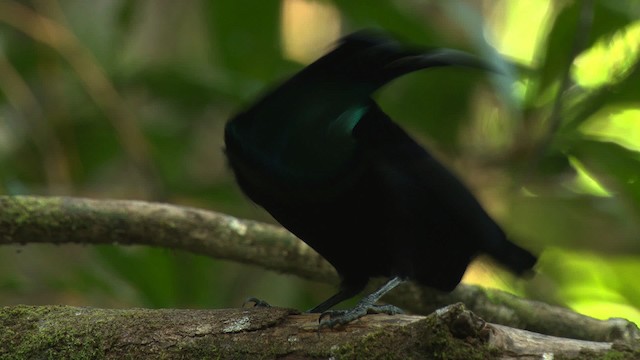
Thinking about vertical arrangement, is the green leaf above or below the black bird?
above

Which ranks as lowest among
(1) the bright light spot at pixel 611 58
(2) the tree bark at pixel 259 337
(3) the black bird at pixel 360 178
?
(2) the tree bark at pixel 259 337

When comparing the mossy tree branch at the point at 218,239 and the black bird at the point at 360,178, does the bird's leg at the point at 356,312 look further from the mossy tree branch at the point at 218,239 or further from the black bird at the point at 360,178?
the mossy tree branch at the point at 218,239

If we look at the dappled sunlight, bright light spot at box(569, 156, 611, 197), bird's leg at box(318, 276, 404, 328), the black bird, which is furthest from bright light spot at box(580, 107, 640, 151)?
bird's leg at box(318, 276, 404, 328)

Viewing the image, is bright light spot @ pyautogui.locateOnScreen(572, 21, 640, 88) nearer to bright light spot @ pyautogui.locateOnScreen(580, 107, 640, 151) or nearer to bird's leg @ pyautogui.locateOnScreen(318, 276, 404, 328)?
bright light spot @ pyautogui.locateOnScreen(580, 107, 640, 151)

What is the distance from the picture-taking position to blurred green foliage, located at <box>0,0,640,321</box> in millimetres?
2881

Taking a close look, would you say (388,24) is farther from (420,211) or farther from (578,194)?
(420,211)

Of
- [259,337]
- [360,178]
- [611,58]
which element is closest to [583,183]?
[611,58]

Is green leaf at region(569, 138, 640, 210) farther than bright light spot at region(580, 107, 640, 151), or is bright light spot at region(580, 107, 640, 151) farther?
bright light spot at region(580, 107, 640, 151)

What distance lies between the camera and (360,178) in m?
1.87

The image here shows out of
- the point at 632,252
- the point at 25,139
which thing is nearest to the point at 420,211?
the point at 632,252

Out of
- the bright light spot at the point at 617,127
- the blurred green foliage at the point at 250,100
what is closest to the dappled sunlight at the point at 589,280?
the blurred green foliage at the point at 250,100

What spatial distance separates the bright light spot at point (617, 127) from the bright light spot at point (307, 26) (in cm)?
163

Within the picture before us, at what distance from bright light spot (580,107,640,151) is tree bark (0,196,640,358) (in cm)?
75

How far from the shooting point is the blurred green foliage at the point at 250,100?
2.88 m
